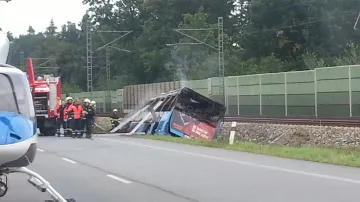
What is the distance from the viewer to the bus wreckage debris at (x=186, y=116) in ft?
123

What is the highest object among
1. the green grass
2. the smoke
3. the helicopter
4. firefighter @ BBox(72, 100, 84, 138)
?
the smoke

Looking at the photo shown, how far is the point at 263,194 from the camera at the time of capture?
1288cm

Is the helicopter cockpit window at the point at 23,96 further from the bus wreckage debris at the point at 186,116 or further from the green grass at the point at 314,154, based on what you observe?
the bus wreckage debris at the point at 186,116

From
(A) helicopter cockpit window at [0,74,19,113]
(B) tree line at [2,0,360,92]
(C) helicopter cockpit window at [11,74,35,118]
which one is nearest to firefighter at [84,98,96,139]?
(C) helicopter cockpit window at [11,74,35,118]

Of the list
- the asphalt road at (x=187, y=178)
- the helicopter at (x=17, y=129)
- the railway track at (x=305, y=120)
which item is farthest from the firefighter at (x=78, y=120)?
the helicopter at (x=17, y=129)

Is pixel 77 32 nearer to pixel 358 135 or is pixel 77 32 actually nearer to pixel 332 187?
pixel 358 135

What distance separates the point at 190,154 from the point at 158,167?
4395 mm

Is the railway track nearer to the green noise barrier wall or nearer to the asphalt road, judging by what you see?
the green noise barrier wall

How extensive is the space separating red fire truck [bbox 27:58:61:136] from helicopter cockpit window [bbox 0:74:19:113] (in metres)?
29.1

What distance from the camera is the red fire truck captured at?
132ft

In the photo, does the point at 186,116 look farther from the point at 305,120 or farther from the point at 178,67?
the point at 178,67

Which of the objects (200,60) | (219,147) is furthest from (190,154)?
(200,60)

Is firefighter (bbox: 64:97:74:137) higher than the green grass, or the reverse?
firefighter (bbox: 64:97:74:137)

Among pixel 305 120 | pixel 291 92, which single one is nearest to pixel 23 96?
pixel 305 120
